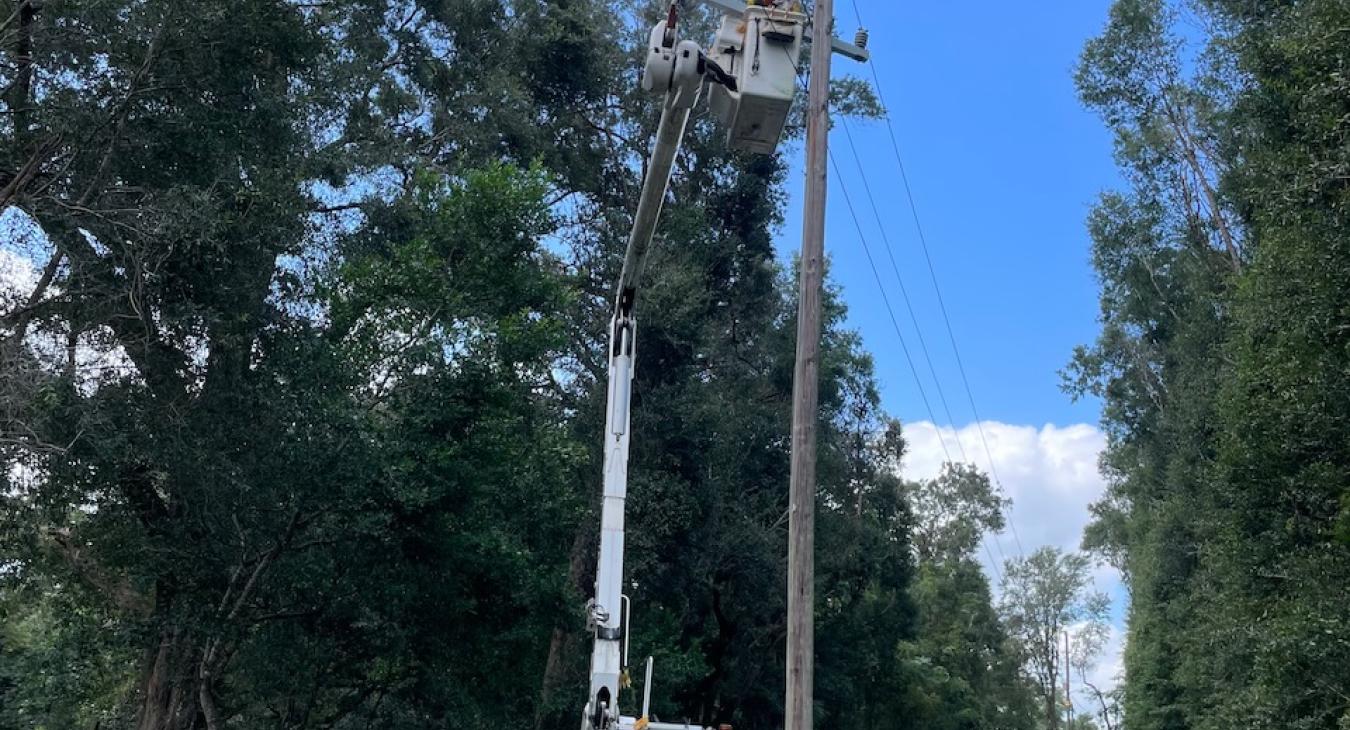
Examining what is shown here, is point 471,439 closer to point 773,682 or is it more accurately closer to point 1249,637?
point 1249,637

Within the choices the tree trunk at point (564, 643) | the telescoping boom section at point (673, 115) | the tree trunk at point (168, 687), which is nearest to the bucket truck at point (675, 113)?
the telescoping boom section at point (673, 115)

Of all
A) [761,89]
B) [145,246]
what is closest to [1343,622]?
[761,89]

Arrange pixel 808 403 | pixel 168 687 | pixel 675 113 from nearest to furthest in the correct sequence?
pixel 675 113
pixel 808 403
pixel 168 687

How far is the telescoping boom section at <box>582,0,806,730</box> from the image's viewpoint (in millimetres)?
4762

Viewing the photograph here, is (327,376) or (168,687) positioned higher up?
(327,376)

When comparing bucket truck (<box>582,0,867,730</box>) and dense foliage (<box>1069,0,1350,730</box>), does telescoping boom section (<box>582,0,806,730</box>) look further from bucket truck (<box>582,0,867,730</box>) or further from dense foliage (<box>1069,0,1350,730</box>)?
dense foliage (<box>1069,0,1350,730</box>)

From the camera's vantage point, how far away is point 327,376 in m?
11.4

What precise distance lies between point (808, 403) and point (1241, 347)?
37.4ft

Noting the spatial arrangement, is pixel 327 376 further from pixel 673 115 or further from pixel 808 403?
pixel 673 115

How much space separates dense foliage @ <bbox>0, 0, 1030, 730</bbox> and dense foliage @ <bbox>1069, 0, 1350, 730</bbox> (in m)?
8.25

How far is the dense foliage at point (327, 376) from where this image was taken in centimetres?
950

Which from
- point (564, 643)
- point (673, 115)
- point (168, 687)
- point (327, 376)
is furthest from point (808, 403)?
point (564, 643)

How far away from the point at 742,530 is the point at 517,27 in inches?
468

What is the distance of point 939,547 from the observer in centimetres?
5856
